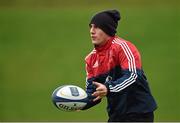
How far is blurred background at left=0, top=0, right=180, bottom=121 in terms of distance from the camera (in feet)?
32.4

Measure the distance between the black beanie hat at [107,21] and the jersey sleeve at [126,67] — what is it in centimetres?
32

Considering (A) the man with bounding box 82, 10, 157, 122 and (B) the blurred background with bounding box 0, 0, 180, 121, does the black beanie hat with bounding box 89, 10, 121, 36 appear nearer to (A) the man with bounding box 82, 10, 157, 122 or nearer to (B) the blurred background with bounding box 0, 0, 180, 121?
(A) the man with bounding box 82, 10, 157, 122

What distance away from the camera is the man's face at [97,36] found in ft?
17.2

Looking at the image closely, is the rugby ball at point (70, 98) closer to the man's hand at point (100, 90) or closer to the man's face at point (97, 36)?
the man's hand at point (100, 90)

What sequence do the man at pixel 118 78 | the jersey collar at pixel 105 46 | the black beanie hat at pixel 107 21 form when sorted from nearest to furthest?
the man at pixel 118 78, the jersey collar at pixel 105 46, the black beanie hat at pixel 107 21

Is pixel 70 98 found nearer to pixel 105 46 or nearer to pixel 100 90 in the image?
pixel 100 90

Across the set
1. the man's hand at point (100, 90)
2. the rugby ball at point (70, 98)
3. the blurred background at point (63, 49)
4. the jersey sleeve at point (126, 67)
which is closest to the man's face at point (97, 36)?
the jersey sleeve at point (126, 67)

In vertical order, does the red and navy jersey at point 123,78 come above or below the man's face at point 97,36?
below

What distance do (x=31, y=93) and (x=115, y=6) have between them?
331cm

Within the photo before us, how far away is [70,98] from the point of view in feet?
16.5

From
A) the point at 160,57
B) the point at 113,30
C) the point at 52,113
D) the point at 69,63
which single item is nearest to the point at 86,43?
the point at 69,63

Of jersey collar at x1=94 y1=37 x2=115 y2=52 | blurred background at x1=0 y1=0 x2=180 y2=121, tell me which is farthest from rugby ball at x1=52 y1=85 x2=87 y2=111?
blurred background at x1=0 y1=0 x2=180 y2=121

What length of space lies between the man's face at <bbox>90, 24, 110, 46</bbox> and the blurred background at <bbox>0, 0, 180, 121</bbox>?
4.01 metres

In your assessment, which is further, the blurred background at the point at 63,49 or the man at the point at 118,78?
the blurred background at the point at 63,49
